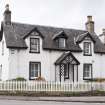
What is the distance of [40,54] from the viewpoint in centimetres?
3375

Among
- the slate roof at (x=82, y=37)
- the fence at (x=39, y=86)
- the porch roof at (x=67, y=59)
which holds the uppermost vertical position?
the slate roof at (x=82, y=37)

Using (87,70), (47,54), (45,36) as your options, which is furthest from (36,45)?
(87,70)

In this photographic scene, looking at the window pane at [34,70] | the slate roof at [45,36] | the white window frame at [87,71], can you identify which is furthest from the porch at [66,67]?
the window pane at [34,70]

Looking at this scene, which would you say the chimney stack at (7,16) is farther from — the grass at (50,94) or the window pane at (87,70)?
the grass at (50,94)

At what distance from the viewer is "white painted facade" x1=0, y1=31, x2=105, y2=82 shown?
3234 centimetres

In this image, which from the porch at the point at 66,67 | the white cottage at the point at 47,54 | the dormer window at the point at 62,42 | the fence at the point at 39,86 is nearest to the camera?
the fence at the point at 39,86

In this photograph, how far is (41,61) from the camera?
3381cm

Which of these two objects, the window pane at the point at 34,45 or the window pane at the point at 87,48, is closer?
the window pane at the point at 34,45

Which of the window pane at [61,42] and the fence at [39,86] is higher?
the window pane at [61,42]

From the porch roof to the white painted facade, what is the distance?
1.83 ft

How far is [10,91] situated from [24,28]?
478 inches

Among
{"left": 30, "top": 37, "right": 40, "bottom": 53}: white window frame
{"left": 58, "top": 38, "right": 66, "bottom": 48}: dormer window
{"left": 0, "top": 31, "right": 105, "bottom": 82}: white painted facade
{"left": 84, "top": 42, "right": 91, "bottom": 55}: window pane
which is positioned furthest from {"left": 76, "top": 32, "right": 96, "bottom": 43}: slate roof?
{"left": 30, "top": 37, "right": 40, "bottom": 53}: white window frame

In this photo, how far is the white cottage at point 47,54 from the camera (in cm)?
3269

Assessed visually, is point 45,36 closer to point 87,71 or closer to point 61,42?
point 61,42
